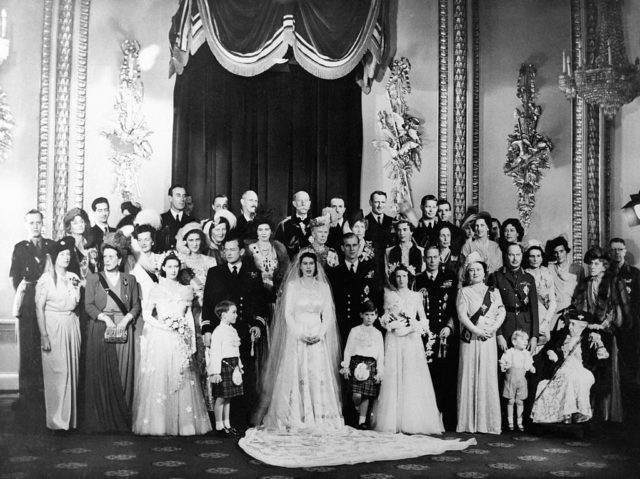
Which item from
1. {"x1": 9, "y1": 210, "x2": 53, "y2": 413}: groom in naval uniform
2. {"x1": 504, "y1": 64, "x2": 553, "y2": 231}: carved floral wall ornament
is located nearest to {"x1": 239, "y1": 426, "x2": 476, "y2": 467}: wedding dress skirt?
{"x1": 9, "y1": 210, "x2": 53, "y2": 413}: groom in naval uniform

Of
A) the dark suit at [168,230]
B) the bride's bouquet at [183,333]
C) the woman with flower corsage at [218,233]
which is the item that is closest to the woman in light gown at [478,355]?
the woman with flower corsage at [218,233]

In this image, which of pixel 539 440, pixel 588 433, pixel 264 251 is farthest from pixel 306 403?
pixel 588 433

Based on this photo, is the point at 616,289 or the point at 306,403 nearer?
the point at 306,403

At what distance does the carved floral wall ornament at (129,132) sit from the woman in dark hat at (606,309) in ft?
12.8

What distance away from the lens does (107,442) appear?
5891 mm

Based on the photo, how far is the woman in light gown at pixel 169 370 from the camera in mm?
6211

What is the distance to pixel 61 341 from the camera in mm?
6320

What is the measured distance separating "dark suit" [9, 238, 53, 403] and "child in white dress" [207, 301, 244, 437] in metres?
1.38

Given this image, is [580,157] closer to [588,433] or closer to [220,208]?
[588,433]

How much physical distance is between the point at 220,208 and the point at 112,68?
1545mm

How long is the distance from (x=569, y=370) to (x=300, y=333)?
2081 millimetres

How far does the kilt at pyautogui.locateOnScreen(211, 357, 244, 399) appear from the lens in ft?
20.5

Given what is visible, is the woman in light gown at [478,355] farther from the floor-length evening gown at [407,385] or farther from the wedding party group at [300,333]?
the floor-length evening gown at [407,385]

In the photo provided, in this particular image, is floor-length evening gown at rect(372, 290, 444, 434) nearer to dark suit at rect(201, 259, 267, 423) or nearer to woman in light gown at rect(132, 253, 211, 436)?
dark suit at rect(201, 259, 267, 423)
